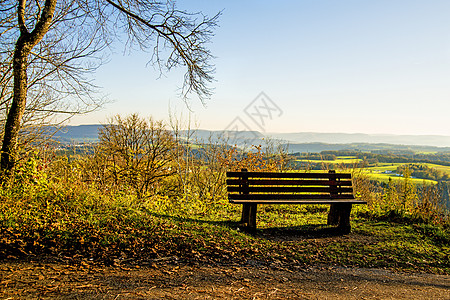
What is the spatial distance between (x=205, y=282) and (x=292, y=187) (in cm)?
346

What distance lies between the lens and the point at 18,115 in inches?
236

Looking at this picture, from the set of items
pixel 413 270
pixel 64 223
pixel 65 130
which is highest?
pixel 65 130

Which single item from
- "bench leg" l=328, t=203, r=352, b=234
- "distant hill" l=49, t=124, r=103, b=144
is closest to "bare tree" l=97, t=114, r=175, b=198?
"distant hill" l=49, t=124, r=103, b=144

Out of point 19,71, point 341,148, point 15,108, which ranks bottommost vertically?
point 341,148

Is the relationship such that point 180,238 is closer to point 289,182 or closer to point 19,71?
point 289,182

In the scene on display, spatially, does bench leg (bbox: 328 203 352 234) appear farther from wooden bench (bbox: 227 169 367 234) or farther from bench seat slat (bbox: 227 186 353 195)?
bench seat slat (bbox: 227 186 353 195)

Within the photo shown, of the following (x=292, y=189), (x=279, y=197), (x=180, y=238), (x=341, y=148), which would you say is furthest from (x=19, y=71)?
(x=341, y=148)

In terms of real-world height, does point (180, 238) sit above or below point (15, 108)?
below

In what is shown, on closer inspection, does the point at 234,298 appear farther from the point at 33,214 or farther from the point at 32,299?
the point at 33,214

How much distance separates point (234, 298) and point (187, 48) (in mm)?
6369

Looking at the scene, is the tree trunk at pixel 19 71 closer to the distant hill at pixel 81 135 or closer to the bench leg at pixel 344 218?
the distant hill at pixel 81 135

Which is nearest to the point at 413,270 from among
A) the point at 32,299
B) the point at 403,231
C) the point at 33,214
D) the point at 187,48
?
the point at 403,231

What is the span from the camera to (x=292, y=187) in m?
6.39

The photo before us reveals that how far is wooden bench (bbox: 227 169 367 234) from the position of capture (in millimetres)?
5781
